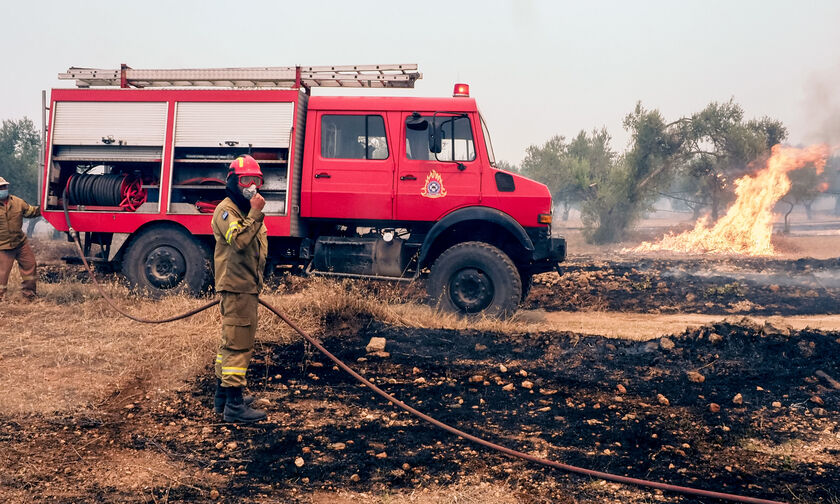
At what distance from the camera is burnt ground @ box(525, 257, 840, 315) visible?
9742 mm

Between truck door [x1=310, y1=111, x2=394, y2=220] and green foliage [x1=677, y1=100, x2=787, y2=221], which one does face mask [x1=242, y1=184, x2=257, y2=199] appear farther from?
green foliage [x1=677, y1=100, x2=787, y2=221]

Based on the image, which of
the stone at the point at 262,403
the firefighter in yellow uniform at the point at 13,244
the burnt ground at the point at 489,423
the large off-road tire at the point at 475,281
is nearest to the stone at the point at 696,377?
the burnt ground at the point at 489,423

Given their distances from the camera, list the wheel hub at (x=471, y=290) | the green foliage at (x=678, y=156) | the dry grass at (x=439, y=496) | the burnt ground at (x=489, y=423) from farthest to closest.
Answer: the green foliage at (x=678, y=156), the wheel hub at (x=471, y=290), the burnt ground at (x=489, y=423), the dry grass at (x=439, y=496)

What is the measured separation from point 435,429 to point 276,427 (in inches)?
48.2

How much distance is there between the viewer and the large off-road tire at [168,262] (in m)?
8.31

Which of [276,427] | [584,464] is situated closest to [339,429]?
[276,427]

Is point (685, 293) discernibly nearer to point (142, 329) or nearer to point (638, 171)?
point (142, 329)

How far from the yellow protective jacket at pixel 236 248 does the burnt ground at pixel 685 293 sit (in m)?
6.26

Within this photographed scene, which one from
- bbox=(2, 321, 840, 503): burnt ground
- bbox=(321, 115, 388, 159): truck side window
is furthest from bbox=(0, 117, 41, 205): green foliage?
bbox=(2, 321, 840, 503): burnt ground

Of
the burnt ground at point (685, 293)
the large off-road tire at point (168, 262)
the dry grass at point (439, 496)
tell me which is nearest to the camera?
the dry grass at point (439, 496)

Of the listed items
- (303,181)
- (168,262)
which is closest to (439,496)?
(303,181)

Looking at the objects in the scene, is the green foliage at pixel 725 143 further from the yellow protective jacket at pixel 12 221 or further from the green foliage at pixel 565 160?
the yellow protective jacket at pixel 12 221

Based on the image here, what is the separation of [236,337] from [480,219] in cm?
390

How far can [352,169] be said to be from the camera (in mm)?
7863
